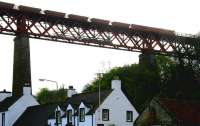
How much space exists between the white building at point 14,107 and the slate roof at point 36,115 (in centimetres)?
89

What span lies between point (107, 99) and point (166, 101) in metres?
10.5

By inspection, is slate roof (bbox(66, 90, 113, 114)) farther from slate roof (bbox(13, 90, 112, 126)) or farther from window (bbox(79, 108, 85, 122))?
window (bbox(79, 108, 85, 122))

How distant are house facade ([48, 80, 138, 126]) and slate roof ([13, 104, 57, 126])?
1946mm

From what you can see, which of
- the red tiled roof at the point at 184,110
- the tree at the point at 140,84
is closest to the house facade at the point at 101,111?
the tree at the point at 140,84

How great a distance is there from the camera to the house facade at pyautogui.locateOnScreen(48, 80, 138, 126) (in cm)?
6831

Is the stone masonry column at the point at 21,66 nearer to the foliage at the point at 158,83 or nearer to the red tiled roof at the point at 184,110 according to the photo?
the foliage at the point at 158,83

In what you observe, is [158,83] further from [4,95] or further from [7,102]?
[4,95]

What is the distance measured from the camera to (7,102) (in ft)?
283

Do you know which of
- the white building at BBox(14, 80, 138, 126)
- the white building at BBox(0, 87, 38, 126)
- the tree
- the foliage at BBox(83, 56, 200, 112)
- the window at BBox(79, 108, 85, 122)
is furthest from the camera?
the tree

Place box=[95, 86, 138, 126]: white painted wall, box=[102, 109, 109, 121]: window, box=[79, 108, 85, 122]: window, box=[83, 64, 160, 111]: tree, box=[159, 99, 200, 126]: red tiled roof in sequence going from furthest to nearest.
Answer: box=[83, 64, 160, 111]: tree → box=[95, 86, 138, 126]: white painted wall → box=[102, 109, 109, 121]: window → box=[79, 108, 85, 122]: window → box=[159, 99, 200, 126]: red tiled roof

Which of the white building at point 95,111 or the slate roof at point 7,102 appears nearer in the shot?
the white building at point 95,111

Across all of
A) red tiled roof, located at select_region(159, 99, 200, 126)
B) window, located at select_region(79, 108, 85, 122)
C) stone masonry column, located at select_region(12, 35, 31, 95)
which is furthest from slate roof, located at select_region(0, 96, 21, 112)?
red tiled roof, located at select_region(159, 99, 200, 126)

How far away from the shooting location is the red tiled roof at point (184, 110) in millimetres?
59250

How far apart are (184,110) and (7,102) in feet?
109
